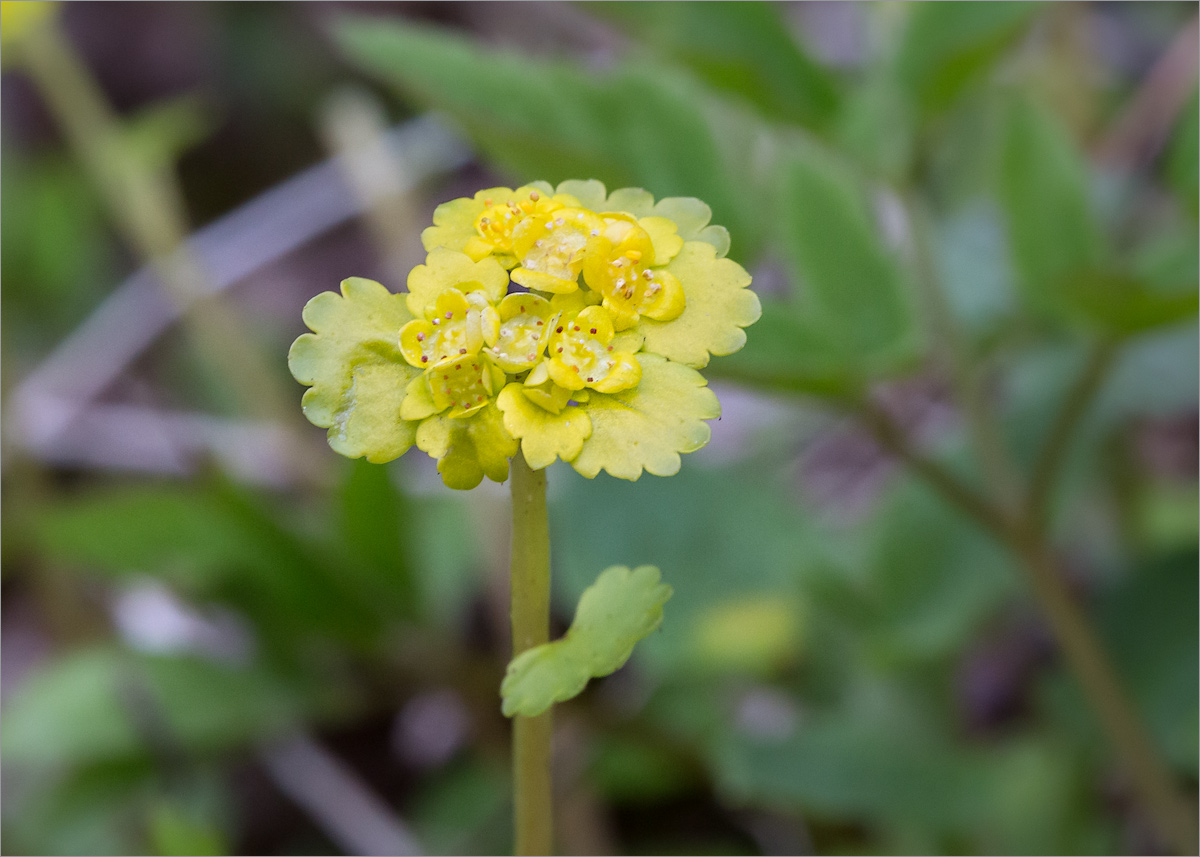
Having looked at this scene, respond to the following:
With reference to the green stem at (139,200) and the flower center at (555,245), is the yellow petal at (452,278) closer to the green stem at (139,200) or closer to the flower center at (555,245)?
the flower center at (555,245)

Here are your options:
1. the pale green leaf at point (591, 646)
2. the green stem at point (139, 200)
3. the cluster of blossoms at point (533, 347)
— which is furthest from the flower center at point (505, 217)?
the green stem at point (139, 200)

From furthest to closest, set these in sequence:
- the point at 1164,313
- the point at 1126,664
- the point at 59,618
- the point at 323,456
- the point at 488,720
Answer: the point at 323,456, the point at 59,618, the point at 488,720, the point at 1126,664, the point at 1164,313

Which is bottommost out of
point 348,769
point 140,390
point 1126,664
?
point 1126,664

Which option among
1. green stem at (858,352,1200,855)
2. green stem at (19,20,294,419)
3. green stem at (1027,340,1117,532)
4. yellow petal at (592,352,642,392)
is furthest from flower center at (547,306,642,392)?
green stem at (19,20,294,419)

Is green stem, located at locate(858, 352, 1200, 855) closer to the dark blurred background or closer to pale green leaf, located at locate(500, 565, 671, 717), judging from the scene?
the dark blurred background

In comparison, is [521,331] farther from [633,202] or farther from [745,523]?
[745,523]

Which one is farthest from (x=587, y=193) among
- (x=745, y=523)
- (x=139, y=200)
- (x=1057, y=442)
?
(x=139, y=200)

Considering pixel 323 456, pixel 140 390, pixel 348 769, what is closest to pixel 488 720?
pixel 348 769

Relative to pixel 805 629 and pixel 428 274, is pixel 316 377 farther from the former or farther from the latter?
pixel 805 629
